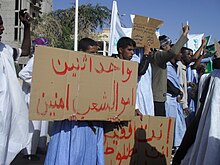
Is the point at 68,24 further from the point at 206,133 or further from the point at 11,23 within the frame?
the point at 206,133

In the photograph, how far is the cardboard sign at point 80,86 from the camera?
2.94m

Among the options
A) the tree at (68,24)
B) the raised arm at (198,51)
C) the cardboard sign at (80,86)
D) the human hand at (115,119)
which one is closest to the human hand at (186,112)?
the raised arm at (198,51)

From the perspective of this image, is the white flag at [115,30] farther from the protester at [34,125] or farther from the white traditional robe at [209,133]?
the white traditional robe at [209,133]

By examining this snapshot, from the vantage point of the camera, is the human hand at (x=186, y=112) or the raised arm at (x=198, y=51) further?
the raised arm at (x=198, y=51)

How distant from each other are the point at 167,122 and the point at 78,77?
136 centimetres

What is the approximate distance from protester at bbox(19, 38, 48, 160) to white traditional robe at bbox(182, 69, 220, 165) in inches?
101

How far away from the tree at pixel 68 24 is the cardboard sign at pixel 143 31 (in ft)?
56.6

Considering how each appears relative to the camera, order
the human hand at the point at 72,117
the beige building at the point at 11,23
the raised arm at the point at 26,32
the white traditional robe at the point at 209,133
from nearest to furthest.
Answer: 1. the white traditional robe at the point at 209,133
2. the human hand at the point at 72,117
3. the raised arm at the point at 26,32
4. the beige building at the point at 11,23

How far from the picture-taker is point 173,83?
18.2 ft

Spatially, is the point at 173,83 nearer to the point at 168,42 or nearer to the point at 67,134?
the point at 168,42

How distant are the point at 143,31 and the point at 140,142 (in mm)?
1407

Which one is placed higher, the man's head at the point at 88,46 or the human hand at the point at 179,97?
the man's head at the point at 88,46

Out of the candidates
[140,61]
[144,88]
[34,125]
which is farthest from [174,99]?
[34,125]

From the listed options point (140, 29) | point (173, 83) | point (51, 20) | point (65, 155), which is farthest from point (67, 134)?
point (51, 20)
